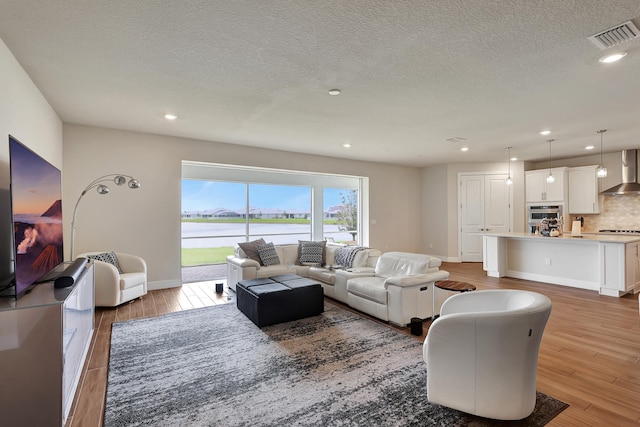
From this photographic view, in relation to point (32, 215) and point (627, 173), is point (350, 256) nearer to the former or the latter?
point (32, 215)

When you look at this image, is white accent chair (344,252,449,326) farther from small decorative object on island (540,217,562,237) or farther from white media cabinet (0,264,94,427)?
small decorative object on island (540,217,562,237)

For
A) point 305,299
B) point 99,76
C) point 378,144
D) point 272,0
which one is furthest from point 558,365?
point 99,76

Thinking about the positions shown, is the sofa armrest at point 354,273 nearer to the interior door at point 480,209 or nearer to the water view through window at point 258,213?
the water view through window at point 258,213

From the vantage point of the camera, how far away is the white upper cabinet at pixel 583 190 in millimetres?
7105

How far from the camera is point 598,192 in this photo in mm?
7098

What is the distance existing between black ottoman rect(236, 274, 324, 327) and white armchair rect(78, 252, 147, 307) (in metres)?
1.66

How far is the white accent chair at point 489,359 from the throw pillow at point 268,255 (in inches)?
141

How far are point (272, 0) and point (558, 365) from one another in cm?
367

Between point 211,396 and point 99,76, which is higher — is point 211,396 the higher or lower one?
the lower one

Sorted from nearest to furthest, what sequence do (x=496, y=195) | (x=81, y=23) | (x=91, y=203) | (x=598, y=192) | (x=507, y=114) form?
(x=81, y=23), (x=507, y=114), (x=91, y=203), (x=598, y=192), (x=496, y=195)

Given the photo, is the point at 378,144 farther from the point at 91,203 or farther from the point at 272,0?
the point at 91,203

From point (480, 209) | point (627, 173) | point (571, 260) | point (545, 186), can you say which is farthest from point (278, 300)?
point (627, 173)

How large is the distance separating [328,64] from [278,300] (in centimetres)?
259

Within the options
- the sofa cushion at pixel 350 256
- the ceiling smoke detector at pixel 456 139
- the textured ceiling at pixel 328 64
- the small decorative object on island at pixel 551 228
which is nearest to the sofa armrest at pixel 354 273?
the sofa cushion at pixel 350 256
